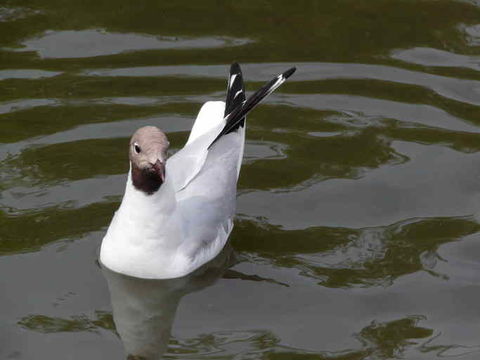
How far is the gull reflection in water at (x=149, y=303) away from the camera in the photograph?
25.1 ft

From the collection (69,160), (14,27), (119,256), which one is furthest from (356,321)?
(14,27)

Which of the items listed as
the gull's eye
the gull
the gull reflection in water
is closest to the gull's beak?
the gull

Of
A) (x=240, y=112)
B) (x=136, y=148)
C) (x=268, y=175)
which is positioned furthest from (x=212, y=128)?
(x=136, y=148)

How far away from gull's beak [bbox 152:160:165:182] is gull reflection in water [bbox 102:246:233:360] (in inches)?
38.7

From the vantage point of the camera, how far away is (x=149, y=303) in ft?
26.6

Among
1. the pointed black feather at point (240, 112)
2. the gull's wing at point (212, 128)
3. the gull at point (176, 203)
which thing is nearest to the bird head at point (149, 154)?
the gull at point (176, 203)

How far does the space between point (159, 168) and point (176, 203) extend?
29.8 inches

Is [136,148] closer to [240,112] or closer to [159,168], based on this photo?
[159,168]

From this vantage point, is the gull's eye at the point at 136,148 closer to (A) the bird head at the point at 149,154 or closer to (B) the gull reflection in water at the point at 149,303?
(A) the bird head at the point at 149,154

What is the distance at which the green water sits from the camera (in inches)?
303

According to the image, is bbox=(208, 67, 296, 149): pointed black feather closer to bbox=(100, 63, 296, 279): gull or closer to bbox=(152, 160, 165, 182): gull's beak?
bbox=(100, 63, 296, 279): gull

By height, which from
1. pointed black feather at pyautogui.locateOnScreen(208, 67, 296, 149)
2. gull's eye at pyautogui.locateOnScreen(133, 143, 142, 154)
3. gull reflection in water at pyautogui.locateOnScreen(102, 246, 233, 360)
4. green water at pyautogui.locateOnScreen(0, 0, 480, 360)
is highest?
gull's eye at pyautogui.locateOnScreen(133, 143, 142, 154)

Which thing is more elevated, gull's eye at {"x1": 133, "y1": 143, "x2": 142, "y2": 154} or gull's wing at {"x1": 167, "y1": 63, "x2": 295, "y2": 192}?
gull's eye at {"x1": 133, "y1": 143, "x2": 142, "y2": 154}

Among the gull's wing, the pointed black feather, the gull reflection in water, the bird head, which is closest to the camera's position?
the bird head
